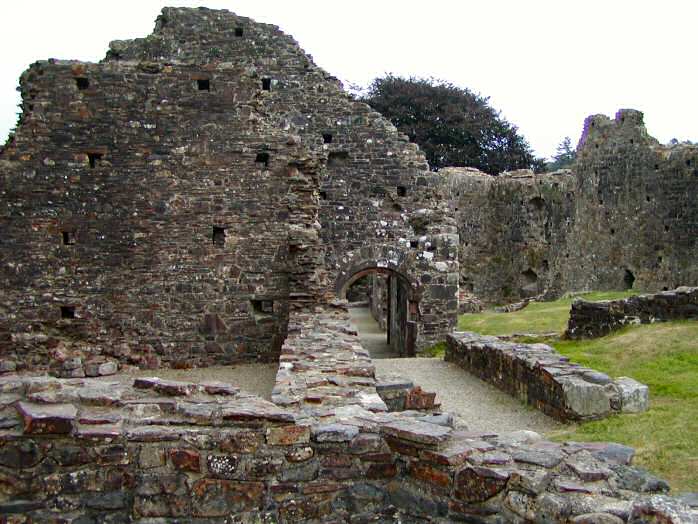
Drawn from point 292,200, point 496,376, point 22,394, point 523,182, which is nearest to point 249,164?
point 292,200

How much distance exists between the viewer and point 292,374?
7223 mm

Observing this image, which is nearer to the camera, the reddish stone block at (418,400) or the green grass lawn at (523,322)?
the reddish stone block at (418,400)

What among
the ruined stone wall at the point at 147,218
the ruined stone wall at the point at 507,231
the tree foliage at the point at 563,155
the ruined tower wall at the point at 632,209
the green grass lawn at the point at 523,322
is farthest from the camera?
the tree foliage at the point at 563,155

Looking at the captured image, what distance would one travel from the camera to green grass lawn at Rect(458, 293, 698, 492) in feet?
20.9

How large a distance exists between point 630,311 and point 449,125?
33205 millimetres

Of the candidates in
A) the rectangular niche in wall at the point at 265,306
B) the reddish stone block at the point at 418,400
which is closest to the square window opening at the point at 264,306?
the rectangular niche in wall at the point at 265,306

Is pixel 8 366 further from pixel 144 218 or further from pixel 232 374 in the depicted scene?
pixel 232 374

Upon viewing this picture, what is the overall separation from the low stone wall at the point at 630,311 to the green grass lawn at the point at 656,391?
0.27 metres

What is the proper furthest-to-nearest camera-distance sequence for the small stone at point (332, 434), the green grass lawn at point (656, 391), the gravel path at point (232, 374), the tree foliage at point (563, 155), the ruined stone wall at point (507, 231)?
1. the tree foliage at point (563, 155)
2. the ruined stone wall at point (507, 231)
3. the gravel path at point (232, 374)
4. the green grass lawn at point (656, 391)
5. the small stone at point (332, 434)

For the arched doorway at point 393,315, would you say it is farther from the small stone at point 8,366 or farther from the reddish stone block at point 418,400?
the reddish stone block at point 418,400

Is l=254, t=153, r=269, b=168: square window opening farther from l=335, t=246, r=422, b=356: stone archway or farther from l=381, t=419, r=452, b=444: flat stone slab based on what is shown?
l=381, t=419, r=452, b=444: flat stone slab

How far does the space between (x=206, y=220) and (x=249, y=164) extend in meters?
1.21

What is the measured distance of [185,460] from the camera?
4.64 m

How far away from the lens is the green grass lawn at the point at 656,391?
6375mm
